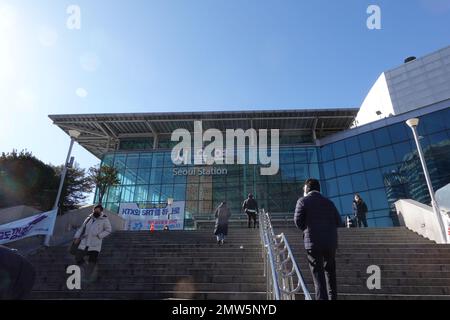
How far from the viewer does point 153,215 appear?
2636 centimetres

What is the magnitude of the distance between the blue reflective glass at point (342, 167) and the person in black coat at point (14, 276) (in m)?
26.8

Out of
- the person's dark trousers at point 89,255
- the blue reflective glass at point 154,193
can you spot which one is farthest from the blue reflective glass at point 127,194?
the person's dark trousers at point 89,255

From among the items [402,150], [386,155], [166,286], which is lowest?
[166,286]

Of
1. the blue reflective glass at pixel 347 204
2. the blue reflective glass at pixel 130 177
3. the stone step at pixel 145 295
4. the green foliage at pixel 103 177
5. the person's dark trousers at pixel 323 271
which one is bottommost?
the stone step at pixel 145 295

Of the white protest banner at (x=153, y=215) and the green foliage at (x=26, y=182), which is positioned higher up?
the white protest banner at (x=153, y=215)

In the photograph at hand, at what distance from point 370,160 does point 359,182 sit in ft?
6.72

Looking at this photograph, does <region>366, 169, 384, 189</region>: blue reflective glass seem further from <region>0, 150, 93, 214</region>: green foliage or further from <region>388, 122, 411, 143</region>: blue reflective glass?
<region>0, 150, 93, 214</region>: green foliage

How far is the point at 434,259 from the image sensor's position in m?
7.37

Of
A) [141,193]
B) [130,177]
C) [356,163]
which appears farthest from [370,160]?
[130,177]

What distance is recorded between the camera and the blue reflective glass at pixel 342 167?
26.5 metres

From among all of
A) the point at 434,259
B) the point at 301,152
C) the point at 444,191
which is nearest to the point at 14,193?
the point at 434,259

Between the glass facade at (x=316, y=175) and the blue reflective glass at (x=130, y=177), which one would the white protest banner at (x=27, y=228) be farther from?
Result: the blue reflective glass at (x=130, y=177)

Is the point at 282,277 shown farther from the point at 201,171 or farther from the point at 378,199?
the point at 201,171
